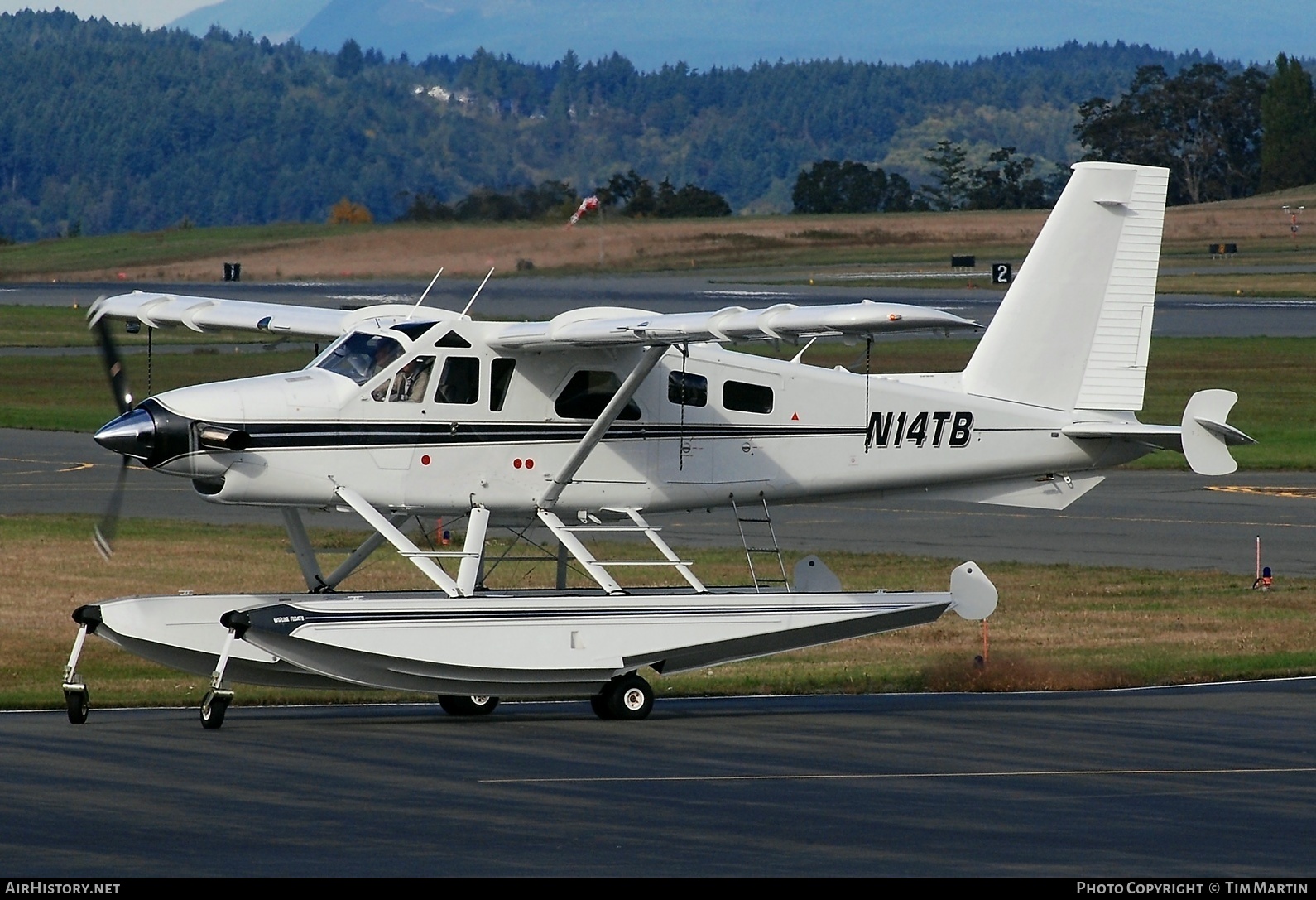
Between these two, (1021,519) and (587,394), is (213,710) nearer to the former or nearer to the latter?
(587,394)

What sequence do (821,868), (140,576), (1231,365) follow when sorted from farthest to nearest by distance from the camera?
(1231,365), (140,576), (821,868)

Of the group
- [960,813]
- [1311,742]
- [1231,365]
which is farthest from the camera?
[1231,365]

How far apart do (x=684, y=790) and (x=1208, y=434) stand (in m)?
7.17

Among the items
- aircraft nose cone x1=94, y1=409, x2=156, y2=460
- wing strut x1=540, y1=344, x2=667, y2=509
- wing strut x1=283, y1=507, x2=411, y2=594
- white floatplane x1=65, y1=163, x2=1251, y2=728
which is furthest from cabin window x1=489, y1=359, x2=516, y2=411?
aircraft nose cone x1=94, y1=409, x2=156, y2=460

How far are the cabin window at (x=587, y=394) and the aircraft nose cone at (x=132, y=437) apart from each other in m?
3.37

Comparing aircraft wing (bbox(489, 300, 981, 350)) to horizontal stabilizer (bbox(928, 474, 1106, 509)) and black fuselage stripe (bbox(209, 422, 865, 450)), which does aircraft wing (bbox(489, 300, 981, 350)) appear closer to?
black fuselage stripe (bbox(209, 422, 865, 450))

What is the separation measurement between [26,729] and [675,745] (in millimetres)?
4719

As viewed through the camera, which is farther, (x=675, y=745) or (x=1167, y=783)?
(x=675, y=745)

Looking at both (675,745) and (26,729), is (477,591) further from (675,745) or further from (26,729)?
(26,729)

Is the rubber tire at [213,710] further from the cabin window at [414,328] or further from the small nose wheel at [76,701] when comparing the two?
the cabin window at [414,328]

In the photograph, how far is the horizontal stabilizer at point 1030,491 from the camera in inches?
680

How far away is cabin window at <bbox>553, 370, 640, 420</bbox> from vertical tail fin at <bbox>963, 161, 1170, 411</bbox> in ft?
11.6

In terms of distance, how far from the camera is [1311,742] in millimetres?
13430
